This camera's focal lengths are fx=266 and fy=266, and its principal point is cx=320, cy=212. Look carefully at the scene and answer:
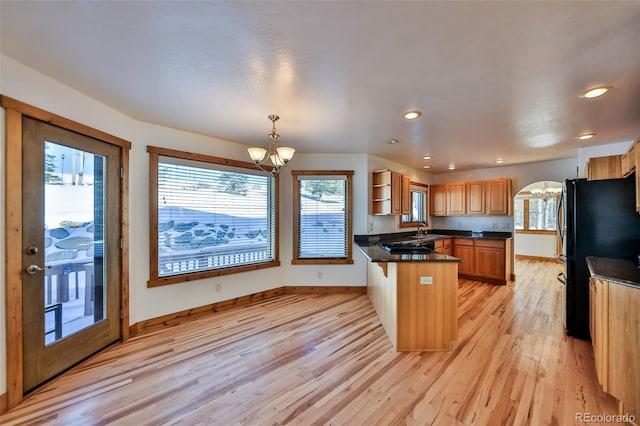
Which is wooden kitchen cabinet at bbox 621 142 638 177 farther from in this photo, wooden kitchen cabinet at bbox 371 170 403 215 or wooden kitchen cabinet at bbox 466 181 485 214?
wooden kitchen cabinet at bbox 466 181 485 214

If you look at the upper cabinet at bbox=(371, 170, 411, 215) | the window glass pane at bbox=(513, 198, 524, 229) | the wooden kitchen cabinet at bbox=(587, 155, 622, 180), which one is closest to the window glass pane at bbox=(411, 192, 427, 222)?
the upper cabinet at bbox=(371, 170, 411, 215)

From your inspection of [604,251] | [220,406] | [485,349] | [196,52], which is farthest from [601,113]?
[220,406]

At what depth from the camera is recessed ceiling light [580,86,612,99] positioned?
2.14 metres

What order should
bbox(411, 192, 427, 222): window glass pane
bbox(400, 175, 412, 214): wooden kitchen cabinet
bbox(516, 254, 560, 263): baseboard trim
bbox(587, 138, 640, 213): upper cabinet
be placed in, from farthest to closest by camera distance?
bbox(516, 254, 560, 263): baseboard trim
bbox(411, 192, 427, 222): window glass pane
bbox(400, 175, 412, 214): wooden kitchen cabinet
bbox(587, 138, 640, 213): upper cabinet

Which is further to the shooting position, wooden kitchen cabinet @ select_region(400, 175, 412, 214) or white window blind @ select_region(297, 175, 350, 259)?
wooden kitchen cabinet @ select_region(400, 175, 412, 214)

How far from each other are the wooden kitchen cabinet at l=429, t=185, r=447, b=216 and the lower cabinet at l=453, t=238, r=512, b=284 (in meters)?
0.81

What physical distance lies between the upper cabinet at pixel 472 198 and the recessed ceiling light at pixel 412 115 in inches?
146

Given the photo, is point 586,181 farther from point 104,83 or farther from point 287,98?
point 104,83

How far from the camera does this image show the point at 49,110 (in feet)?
6.98

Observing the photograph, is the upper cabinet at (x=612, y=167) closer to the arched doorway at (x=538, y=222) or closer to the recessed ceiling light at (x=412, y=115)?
the recessed ceiling light at (x=412, y=115)

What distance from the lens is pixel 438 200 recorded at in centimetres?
632

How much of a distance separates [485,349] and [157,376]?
3.06 metres

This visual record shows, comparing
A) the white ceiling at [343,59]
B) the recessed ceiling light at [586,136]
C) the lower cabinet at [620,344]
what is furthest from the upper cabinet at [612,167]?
the lower cabinet at [620,344]

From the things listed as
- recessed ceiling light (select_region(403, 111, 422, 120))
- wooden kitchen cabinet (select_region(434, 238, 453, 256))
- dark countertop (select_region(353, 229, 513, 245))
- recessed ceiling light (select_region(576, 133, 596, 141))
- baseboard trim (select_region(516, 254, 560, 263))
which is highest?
recessed ceiling light (select_region(403, 111, 422, 120))
